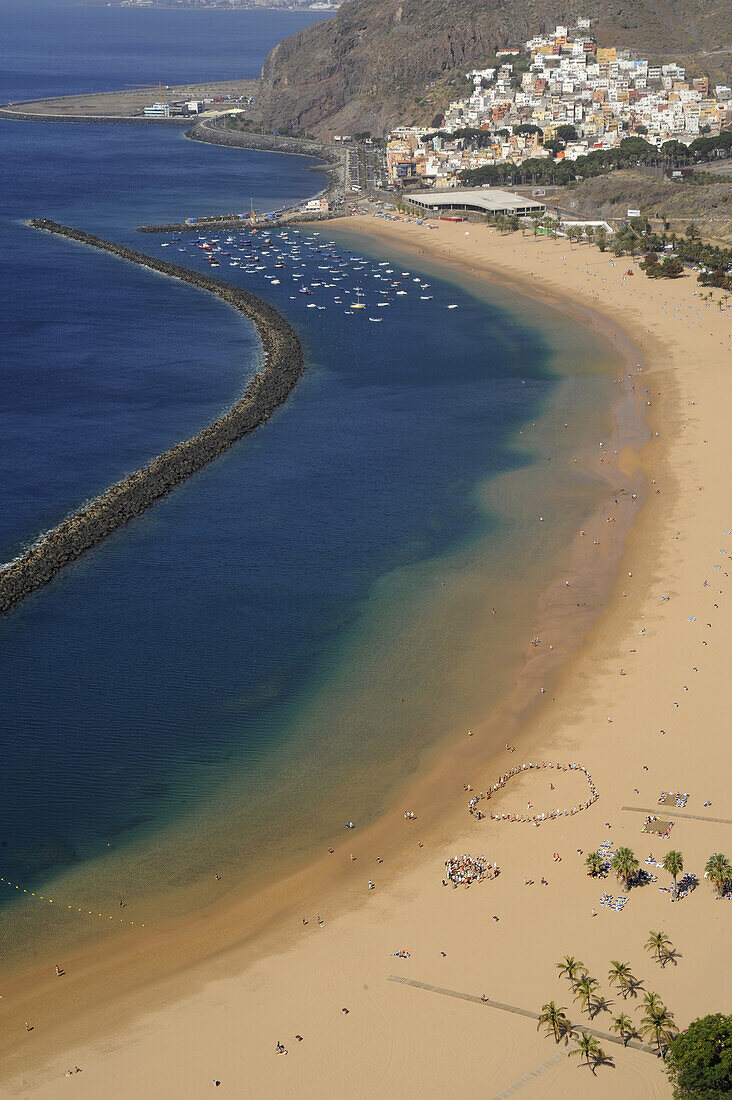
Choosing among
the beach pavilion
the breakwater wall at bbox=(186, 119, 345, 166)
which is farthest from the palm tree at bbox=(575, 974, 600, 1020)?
the breakwater wall at bbox=(186, 119, 345, 166)

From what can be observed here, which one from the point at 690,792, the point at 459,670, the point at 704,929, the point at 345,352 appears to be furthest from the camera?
the point at 345,352

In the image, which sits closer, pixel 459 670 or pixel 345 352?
pixel 459 670

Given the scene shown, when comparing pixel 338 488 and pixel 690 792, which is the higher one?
pixel 338 488

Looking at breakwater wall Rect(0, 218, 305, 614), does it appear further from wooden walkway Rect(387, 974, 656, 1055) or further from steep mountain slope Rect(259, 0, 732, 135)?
steep mountain slope Rect(259, 0, 732, 135)

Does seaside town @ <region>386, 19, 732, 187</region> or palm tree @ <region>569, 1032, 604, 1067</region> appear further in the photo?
seaside town @ <region>386, 19, 732, 187</region>

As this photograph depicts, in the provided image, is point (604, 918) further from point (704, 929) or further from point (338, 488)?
point (338, 488)

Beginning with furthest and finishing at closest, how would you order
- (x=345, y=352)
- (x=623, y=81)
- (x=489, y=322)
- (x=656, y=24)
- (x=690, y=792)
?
(x=656, y=24)
(x=623, y=81)
(x=489, y=322)
(x=345, y=352)
(x=690, y=792)

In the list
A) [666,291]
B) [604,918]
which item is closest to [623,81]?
[666,291]
